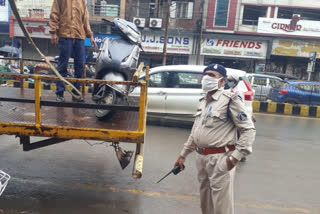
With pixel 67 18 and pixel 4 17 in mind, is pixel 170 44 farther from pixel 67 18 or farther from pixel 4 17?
pixel 67 18

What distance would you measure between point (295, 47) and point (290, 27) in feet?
4.91

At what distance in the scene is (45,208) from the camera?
3205mm

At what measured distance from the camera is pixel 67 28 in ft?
12.8

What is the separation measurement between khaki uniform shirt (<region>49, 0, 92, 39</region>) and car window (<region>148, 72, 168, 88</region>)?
3558mm

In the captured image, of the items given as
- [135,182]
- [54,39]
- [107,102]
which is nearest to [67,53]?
[54,39]

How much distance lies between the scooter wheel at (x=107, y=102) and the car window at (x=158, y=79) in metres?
4.03

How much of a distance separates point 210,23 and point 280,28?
16.3 ft

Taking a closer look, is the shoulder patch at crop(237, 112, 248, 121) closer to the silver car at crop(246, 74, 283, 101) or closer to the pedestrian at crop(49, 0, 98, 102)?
the pedestrian at crop(49, 0, 98, 102)

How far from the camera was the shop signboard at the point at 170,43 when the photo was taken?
21797 mm

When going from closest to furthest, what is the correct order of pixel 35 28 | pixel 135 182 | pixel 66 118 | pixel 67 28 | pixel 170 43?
1. pixel 66 118
2. pixel 67 28
3. pixel 135 182
4. pixel 170 43
5. pixel 35 28

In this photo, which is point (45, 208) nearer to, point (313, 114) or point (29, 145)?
point (29, 145)

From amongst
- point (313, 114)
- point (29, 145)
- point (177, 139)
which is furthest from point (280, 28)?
point (29, 145)

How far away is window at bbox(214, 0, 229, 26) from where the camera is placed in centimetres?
2138

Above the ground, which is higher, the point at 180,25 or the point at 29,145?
the point at 180,25
